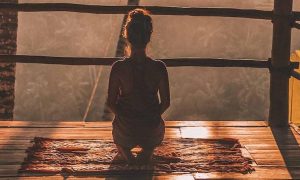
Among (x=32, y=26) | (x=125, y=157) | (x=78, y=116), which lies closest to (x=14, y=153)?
(x=125, y=157)

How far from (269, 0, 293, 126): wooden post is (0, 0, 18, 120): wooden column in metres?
4.17

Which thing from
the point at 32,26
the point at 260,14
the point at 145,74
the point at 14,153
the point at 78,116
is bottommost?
the point at 78,116

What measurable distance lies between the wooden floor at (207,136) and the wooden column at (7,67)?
9.82 ft

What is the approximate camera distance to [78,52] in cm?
2755

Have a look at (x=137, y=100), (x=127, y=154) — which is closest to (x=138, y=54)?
(x=137, y=100)

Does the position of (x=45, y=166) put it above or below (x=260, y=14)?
below

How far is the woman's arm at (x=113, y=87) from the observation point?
3541mm

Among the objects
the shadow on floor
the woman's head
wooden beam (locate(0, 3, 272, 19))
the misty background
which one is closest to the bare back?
the woman's head

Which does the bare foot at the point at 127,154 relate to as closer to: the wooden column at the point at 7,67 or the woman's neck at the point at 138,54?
the woman's neck at the point at 138,54

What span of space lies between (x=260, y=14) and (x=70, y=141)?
2.00m

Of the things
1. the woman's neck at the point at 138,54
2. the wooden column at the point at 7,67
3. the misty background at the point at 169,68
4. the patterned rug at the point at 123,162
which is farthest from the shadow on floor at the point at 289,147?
the misty background at the point at 169,68

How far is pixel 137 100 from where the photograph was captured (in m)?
3.59

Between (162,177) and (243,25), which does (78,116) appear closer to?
(243,25)

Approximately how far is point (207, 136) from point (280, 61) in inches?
38.6
